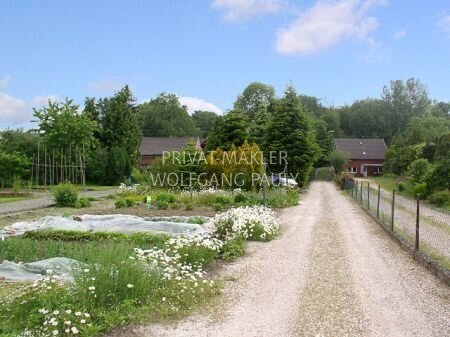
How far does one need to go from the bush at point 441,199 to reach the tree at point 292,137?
12.7 metres

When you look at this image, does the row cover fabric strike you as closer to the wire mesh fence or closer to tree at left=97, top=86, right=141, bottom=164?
the wire mesh fence

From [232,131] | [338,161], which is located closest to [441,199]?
[232,131]

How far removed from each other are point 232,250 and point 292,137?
24427 mm

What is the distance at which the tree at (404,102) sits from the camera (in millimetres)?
86312

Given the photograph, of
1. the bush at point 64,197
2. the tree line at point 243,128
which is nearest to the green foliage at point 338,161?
the tree line at point 243,128

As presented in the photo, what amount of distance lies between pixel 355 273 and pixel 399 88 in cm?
8750

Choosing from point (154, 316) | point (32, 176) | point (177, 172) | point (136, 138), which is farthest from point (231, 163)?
point (136, 138)

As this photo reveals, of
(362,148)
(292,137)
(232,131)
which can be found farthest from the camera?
(362,148)

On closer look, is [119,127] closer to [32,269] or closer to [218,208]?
[218,208]

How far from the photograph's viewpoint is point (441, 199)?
20.6m

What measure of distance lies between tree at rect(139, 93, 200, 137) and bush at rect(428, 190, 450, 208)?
62.8 meters

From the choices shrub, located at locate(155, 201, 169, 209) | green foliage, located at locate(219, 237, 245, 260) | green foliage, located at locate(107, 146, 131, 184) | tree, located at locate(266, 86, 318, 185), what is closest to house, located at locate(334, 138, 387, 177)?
tree, located at locate(266, 86, 318, 185)

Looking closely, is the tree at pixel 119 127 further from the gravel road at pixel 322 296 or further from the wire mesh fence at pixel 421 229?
the gravel road at pixel 322 296

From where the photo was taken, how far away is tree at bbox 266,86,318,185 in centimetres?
3341
